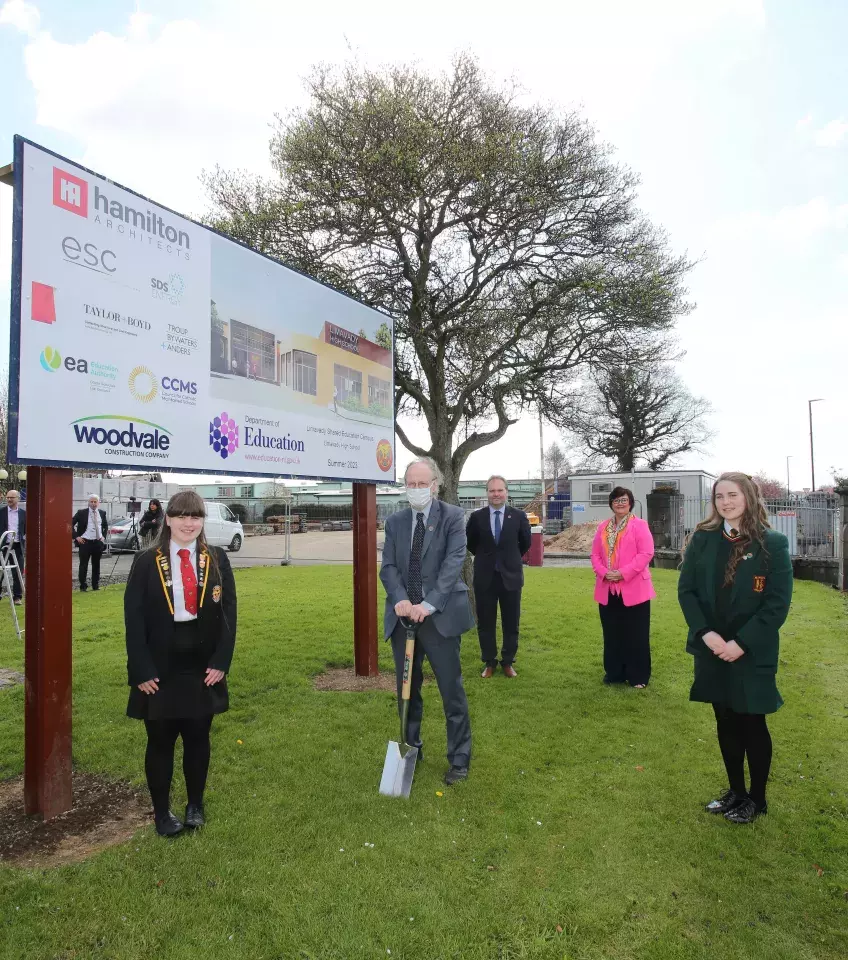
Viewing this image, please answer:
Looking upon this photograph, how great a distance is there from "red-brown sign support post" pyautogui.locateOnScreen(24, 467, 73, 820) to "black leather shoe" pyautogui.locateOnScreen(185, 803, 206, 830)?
784mm

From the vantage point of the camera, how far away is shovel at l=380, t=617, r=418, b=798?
388 cm

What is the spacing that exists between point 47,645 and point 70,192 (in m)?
2.51

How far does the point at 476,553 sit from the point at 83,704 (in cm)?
376

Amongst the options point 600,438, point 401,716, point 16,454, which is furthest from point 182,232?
point 600,438

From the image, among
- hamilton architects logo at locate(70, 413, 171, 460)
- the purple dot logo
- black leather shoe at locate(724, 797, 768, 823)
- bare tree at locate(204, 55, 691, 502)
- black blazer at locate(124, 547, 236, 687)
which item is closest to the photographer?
black blazer at locate(124, 547, 236, 687)

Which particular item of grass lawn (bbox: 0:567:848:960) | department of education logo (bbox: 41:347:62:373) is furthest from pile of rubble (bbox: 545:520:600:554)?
department of education logo (bbox: 41:347:62:373)

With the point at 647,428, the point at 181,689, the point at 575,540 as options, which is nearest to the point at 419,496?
the point at 181,689

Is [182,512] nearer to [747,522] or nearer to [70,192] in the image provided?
[70,192]

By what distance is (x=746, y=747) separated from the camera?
11.9ft

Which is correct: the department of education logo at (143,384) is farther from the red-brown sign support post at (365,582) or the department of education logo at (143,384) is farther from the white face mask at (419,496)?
the red-brown sign support post at (365,582)

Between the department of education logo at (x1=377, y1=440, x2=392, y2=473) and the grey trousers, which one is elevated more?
the department of education logo at (x1=377, y1=440, x2=392, y2=473)

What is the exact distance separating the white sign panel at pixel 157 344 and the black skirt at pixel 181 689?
3.96ft

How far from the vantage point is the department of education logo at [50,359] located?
3.62 meters

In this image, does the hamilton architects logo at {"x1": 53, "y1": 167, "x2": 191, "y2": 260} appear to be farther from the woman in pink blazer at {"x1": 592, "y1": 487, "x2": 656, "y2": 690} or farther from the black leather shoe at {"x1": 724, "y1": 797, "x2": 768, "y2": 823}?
the black leather shoe at {"x1": 724, "y1": 797, "x2": 768, "y2": 823}
